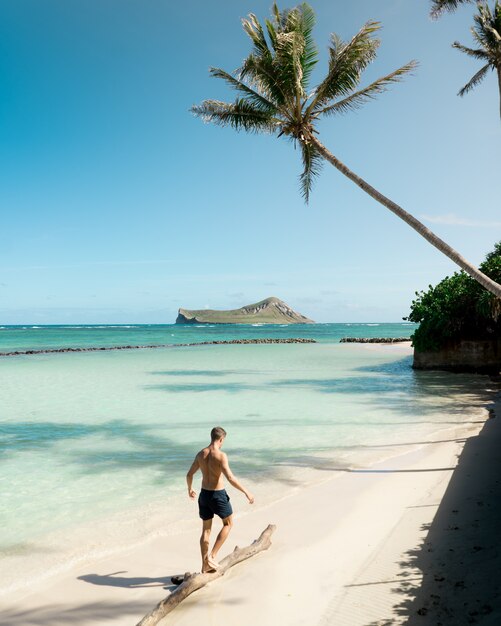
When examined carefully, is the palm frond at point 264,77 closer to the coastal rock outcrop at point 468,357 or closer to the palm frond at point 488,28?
the palm frond at point 488,28

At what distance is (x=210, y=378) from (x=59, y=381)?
→ 782cm

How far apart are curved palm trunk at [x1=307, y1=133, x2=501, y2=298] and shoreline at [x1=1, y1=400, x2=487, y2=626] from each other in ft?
15.5

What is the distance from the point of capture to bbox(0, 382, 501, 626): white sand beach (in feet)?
14.8

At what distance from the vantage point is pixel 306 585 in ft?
16.4

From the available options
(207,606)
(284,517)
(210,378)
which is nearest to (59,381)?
(210,378)

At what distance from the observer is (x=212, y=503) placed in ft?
16.9

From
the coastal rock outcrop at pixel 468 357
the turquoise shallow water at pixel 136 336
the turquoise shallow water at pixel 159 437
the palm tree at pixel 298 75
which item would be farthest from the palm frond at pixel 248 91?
the turquoise shallow water at pixel 136 336

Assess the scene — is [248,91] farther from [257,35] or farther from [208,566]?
[208,566]

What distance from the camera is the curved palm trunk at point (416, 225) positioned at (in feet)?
34.3

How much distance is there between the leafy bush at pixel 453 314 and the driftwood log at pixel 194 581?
63.6ft

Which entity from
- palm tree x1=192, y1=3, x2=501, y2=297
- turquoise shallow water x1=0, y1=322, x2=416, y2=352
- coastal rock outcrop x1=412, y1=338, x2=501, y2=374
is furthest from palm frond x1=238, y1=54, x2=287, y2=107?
turquoise shallow water x1=0, y1=322, x2=416, y2=352

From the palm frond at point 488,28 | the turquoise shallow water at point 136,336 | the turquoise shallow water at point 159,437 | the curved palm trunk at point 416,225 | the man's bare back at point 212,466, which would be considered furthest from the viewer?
the turquoise shallow water at point 136,336

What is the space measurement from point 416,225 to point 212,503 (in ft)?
27.2

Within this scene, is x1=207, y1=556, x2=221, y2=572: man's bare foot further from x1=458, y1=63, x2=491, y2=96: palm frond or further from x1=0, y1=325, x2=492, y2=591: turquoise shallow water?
x1=458, y1=63, x2=491, y2=96: palm frond
